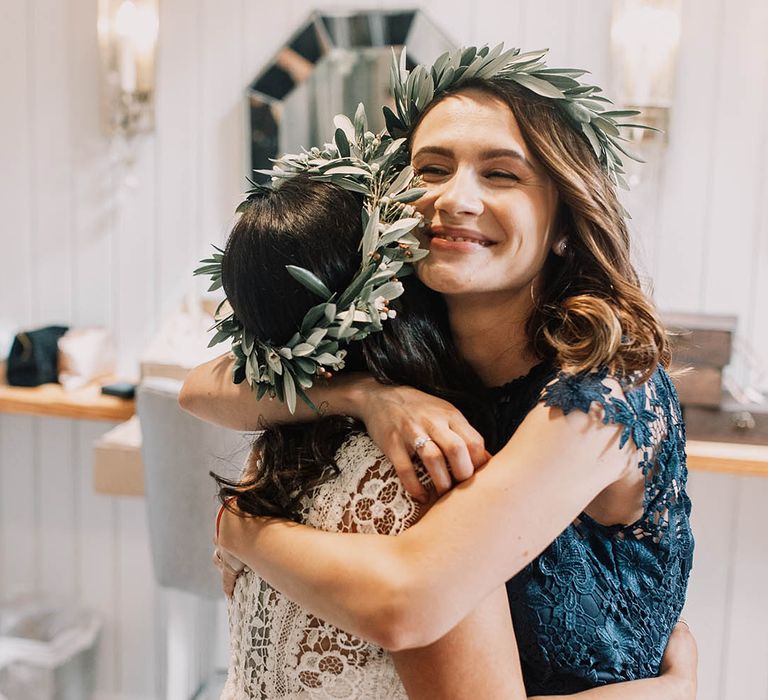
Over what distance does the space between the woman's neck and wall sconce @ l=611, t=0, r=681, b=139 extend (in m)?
1.41

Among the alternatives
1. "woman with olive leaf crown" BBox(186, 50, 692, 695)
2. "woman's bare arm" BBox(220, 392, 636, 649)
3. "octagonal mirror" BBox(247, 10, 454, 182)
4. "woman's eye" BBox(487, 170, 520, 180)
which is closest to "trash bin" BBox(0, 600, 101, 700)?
"octagonal mirror" BBox(247, 10, 454, 182)

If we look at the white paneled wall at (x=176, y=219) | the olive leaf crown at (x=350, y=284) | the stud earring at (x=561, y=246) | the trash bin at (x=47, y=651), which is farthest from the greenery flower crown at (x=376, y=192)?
the trash bin at (x=47, y=651)

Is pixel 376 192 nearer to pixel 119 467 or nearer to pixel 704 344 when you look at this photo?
pixel 704 344

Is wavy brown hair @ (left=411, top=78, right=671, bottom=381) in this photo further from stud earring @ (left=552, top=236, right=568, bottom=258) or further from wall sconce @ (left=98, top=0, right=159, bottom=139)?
wall sconce @ (left=98, top=0, right=159, bottom=139)

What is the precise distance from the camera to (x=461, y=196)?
1.08 meters

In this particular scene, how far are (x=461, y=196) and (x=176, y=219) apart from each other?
197 centimetres

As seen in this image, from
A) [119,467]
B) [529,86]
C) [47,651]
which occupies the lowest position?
[47,651]

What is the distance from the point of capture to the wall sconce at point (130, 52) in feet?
9.05

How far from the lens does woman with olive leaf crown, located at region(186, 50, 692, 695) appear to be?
3.03ft

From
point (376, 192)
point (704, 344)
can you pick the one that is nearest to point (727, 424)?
point (704, 344)

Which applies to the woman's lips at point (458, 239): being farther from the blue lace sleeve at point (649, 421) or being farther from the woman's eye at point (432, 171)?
the blue lace sleeve at point (649, 421)

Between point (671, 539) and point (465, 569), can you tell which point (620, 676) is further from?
point (465, 569)

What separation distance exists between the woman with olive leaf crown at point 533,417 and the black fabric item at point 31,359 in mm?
1799

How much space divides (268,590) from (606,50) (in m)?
1.96
